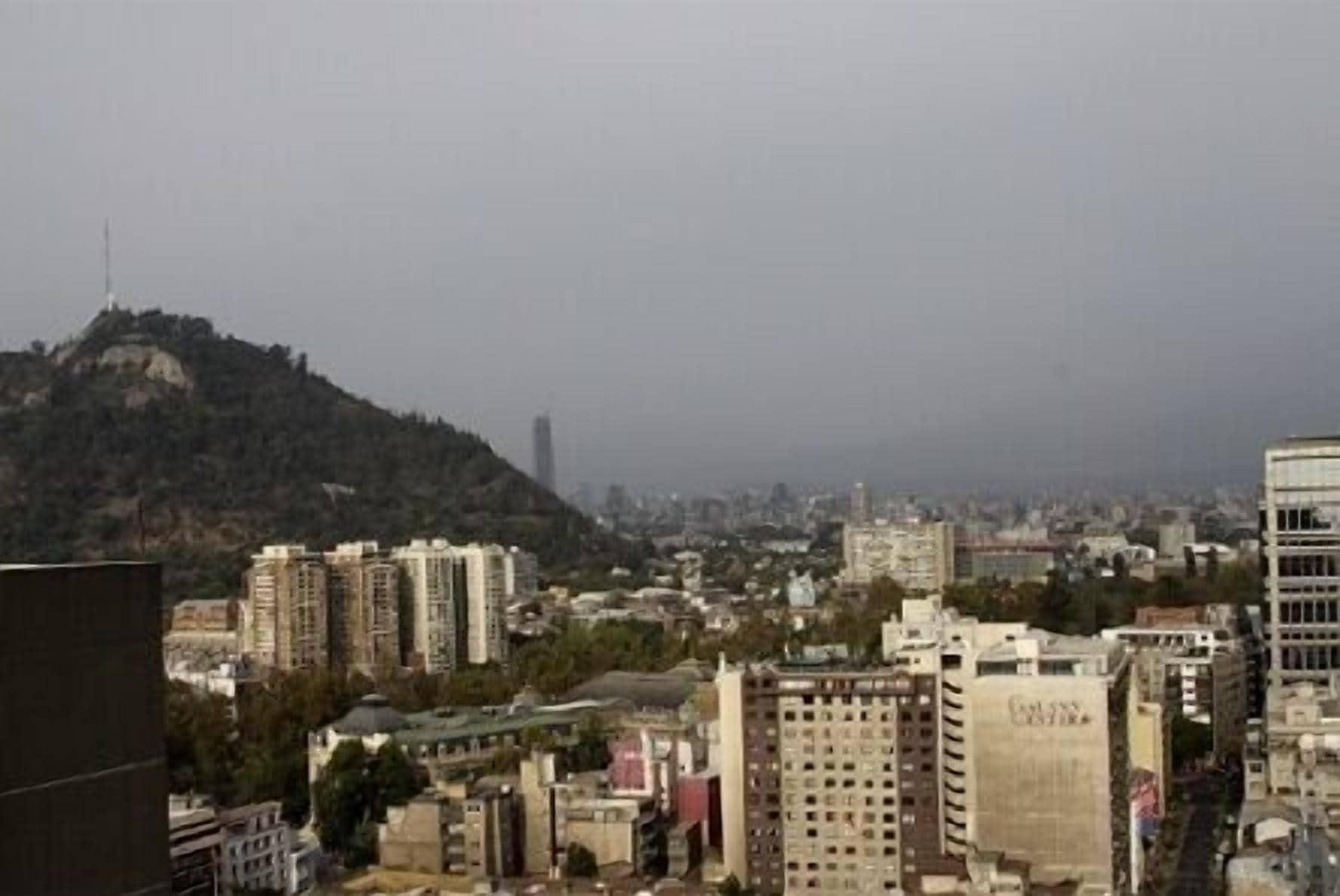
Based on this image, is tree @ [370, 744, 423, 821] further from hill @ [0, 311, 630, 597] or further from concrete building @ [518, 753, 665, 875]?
hill @ [0, 311, 630, 597]

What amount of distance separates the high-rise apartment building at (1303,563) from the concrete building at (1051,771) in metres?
5.18

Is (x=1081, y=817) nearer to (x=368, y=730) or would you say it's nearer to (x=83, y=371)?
(x=368, y=730)

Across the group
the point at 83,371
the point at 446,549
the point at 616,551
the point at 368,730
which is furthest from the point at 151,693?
the point at 616,551

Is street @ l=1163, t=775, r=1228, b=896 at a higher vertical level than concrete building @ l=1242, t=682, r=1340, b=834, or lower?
lower

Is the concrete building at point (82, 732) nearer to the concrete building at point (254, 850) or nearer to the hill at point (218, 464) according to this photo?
the concrete building at point (254, 850)

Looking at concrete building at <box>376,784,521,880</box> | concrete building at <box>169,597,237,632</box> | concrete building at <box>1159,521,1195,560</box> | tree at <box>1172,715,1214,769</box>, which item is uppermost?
concrete building at <box>1159,521,1195,560</box>

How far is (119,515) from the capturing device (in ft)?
65.6

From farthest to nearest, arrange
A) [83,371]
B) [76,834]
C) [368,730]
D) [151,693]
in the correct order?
[83,371], [368,730], [151,693], [76,834]

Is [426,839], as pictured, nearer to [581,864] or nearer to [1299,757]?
[581,864]

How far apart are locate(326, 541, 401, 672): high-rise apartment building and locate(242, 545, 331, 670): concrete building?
27 cm

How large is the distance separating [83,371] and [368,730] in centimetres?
1495

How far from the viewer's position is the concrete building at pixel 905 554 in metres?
22.5

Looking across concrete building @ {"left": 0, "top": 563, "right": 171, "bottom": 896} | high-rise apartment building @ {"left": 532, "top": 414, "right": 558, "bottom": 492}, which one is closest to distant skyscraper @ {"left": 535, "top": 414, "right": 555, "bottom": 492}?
high-rise apartment building @ {"left": 532, "top": 414, "right": 558, "bottom": 492}

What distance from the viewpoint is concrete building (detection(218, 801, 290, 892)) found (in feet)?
27.7
